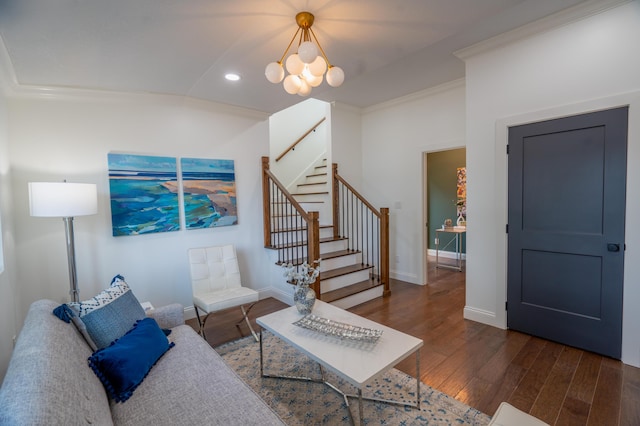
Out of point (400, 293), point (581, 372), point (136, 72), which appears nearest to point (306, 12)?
point (136, 72)

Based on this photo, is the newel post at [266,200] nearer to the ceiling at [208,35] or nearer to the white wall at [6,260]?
the ceiling at [208,35]

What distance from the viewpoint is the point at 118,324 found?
5.89 feet

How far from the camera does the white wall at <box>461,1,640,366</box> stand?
227cm

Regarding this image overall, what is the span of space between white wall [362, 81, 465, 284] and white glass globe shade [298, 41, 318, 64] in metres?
2.91

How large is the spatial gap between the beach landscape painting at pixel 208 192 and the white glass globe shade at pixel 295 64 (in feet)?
6.88

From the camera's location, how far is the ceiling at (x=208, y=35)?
1823 mm

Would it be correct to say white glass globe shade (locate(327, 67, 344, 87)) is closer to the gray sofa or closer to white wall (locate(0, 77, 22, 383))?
the gray sofa

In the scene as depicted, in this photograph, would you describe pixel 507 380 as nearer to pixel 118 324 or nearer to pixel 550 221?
pixel 550 221

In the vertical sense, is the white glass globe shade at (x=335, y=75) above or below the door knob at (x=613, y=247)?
above

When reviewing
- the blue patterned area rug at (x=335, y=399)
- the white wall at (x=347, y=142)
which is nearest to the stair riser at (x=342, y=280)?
the blue patterned area rug at (x=335, y=399)

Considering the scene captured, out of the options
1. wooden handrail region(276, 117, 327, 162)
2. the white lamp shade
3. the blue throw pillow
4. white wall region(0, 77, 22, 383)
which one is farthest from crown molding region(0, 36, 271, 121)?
the blue throw pillow

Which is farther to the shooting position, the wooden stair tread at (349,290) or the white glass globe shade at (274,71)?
the wooden stair tread at (349,290)

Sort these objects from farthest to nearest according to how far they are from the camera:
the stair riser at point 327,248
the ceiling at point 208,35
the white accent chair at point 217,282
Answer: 1. the stair riser at point 327,248
2. the white accent chair at point 217,282
3. the ceiling at point 208,35

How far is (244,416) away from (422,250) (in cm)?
374
